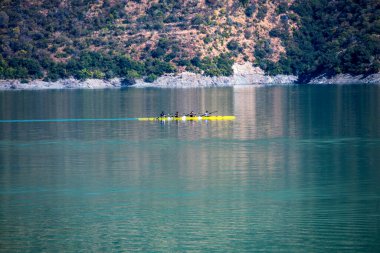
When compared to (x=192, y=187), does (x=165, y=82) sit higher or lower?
higher

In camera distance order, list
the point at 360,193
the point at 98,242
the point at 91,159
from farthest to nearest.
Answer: the point at 91,159
the point at 360,193
the point at 98,242

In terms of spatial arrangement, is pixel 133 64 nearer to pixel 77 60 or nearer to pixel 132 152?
pixel 77 60

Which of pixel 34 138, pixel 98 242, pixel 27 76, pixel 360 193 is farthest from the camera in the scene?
pixel 27 76

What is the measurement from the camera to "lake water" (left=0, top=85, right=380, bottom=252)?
3559 cm

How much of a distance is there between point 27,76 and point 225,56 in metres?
41.8

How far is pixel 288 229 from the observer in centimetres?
3669

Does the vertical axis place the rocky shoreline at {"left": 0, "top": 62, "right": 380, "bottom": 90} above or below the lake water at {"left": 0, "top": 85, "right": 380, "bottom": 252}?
above

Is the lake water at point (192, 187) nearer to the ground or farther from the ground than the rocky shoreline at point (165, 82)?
nearer to the ground

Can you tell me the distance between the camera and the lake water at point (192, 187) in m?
35.6

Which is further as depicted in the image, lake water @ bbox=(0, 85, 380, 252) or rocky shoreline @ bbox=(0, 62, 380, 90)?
rocky shoreline @ bbox=(0, 62, 380, 90)

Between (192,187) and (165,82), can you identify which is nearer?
(192,187)

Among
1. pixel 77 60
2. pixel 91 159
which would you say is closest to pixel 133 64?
pixel 77 60

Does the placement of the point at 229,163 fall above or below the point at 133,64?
below

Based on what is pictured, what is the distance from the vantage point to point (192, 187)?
46.0 m
